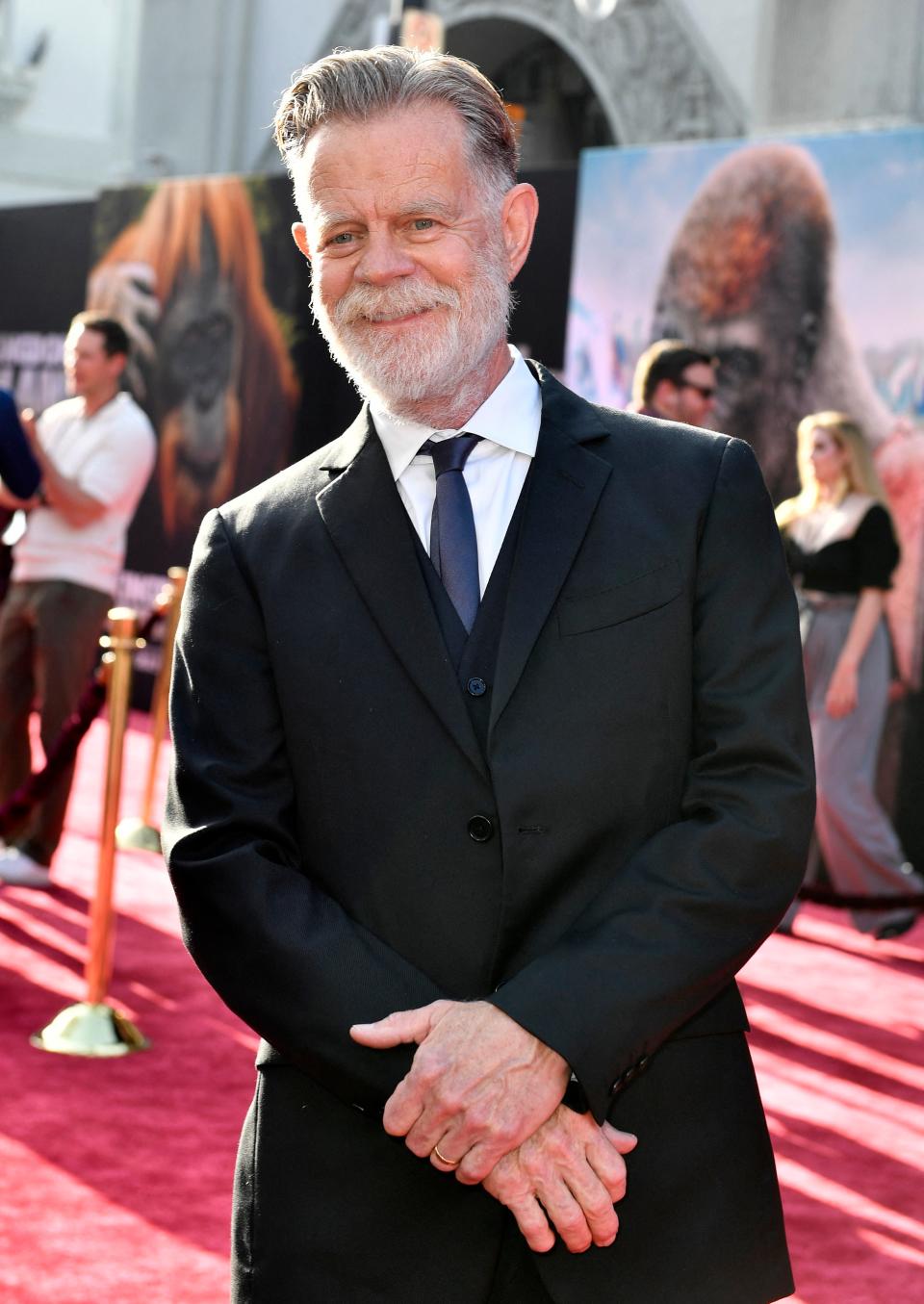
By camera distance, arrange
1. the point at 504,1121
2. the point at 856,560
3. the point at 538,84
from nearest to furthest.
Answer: the point at 504,1121 < the point at 856,560 < the point at 538,84

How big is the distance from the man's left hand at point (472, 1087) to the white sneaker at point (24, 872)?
4917 millimetres

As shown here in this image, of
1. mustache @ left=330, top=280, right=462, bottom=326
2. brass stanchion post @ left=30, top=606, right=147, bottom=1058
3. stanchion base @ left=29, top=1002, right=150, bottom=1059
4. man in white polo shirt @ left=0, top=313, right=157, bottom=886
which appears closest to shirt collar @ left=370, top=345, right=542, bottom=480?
mustache @ left=330, top=280, right=462, bottom=326

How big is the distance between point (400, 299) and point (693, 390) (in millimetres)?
4306

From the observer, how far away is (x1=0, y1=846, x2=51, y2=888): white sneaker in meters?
6.27

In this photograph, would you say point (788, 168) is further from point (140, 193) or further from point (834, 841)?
point (140, 193)

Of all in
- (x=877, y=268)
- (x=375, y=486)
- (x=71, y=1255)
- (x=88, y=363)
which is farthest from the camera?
(x=877, y=268)

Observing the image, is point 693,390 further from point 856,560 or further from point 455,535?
point 455,535

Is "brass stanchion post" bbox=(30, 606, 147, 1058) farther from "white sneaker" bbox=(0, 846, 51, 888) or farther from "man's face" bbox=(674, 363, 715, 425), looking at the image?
"man's face" bbox=(674, 363, 715, 425)

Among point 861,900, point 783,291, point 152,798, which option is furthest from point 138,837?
point 783,291

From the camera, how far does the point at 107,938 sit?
4750mm

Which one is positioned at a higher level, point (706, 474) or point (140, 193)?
point (140, 193)

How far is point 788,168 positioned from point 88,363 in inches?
121

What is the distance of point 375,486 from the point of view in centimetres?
185

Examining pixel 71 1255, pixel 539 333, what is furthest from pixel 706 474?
pixel 539 333
